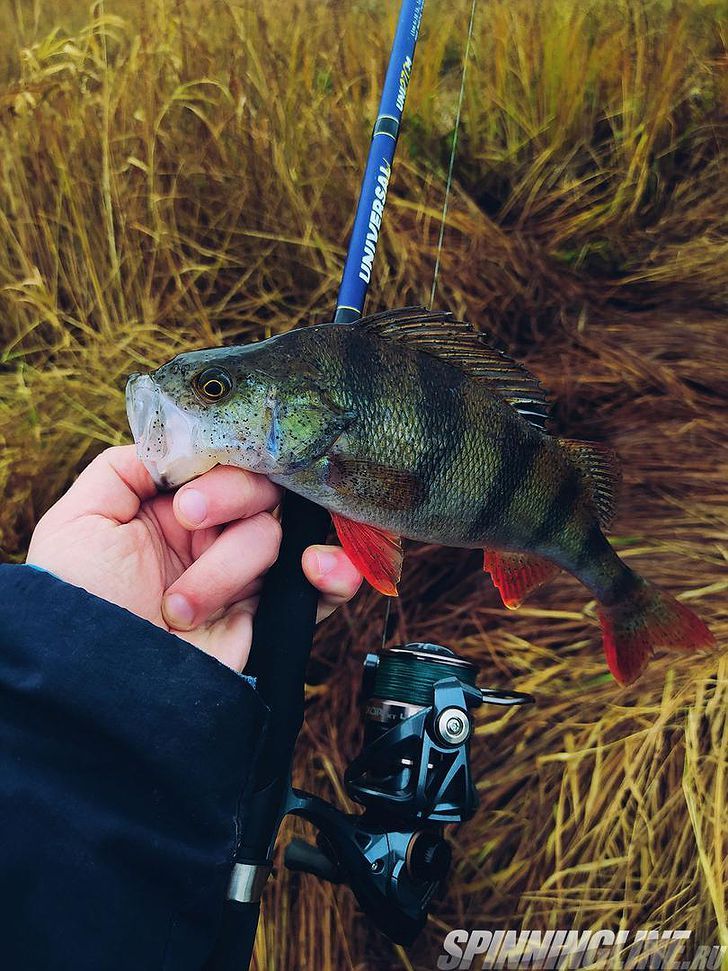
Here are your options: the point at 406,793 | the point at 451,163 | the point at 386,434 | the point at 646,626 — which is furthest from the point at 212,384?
the point at 451,163

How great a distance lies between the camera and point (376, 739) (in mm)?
1515

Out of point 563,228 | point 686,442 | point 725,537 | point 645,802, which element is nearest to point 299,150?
point 563,228

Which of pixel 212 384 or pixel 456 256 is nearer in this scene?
pixel 212 384

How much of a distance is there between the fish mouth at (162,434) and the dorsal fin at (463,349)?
0.38 m

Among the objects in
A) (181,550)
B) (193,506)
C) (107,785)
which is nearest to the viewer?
(107,785)

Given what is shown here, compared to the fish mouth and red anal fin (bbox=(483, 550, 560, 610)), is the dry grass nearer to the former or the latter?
red anal fin (bbox=(483, 550, 560, 610))

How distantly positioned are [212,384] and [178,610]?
0.40 metres

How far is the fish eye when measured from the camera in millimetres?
1239

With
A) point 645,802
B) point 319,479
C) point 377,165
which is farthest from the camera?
point 645,802

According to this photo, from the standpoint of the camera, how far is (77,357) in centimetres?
221

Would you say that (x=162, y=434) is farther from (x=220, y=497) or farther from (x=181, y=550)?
(x=181, y=550)

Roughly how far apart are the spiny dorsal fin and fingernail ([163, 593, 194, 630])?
0.83 meters

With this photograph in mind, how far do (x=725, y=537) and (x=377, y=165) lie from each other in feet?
4.87

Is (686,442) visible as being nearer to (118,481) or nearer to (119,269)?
(118,481)
